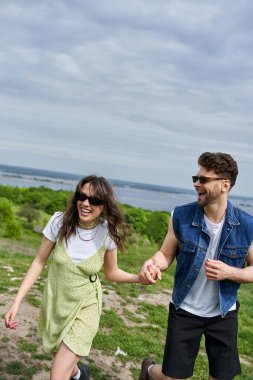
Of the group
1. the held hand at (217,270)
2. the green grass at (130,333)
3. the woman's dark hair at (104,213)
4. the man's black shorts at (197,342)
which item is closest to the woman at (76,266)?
the woman's dark hair at (104,213)

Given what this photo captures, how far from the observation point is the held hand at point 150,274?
13.1 ft

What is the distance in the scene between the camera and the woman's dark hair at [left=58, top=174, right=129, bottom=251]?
4.13m

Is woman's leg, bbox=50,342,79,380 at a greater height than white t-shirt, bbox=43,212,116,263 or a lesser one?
lesser

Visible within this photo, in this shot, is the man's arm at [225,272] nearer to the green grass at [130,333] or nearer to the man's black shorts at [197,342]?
the man's black shorts at [197,342]

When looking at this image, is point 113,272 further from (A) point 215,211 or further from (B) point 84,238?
(A) point 215,211

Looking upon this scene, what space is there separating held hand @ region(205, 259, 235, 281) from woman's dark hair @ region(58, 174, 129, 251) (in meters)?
0.88

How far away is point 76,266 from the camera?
410 centimetres

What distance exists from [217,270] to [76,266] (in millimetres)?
1227

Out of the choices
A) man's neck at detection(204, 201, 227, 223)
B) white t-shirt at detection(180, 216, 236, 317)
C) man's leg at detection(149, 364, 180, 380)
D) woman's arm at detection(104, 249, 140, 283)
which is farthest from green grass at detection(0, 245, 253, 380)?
man's neck at detection(204, 201, 227, 223)

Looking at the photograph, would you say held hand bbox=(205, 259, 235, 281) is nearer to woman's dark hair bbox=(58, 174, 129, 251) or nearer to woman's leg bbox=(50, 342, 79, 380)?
woman's dark hair bbox=(58, 174, 129, 251)

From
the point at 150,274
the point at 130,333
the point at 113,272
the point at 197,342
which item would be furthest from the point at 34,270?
the point at 130,333

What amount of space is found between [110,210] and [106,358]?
2891 mm

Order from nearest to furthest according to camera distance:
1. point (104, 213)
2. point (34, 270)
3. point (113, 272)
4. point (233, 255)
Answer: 1. point (233, 255)
2. point (34, 270)
3. point (104, 213)
4. point (113, 272)

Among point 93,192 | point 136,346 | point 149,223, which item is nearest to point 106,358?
point 136,346
